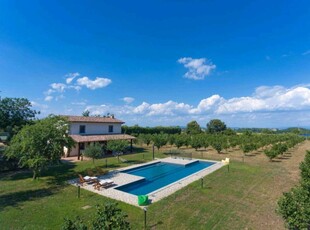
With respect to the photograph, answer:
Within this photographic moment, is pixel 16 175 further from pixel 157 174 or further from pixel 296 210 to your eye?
pixel 296 210

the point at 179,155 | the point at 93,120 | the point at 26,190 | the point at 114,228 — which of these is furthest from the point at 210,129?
the point at 114,228

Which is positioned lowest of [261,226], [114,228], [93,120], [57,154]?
[261,226]

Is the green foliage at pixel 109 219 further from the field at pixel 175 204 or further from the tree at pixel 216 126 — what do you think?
the tree at pixel 216 126

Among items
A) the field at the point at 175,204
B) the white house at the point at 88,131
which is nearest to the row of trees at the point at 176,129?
the white house at the point at 88,131

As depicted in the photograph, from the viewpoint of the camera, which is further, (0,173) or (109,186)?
(0,173)

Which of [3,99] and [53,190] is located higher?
[3,99]

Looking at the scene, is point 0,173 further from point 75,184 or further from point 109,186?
point 109,186
